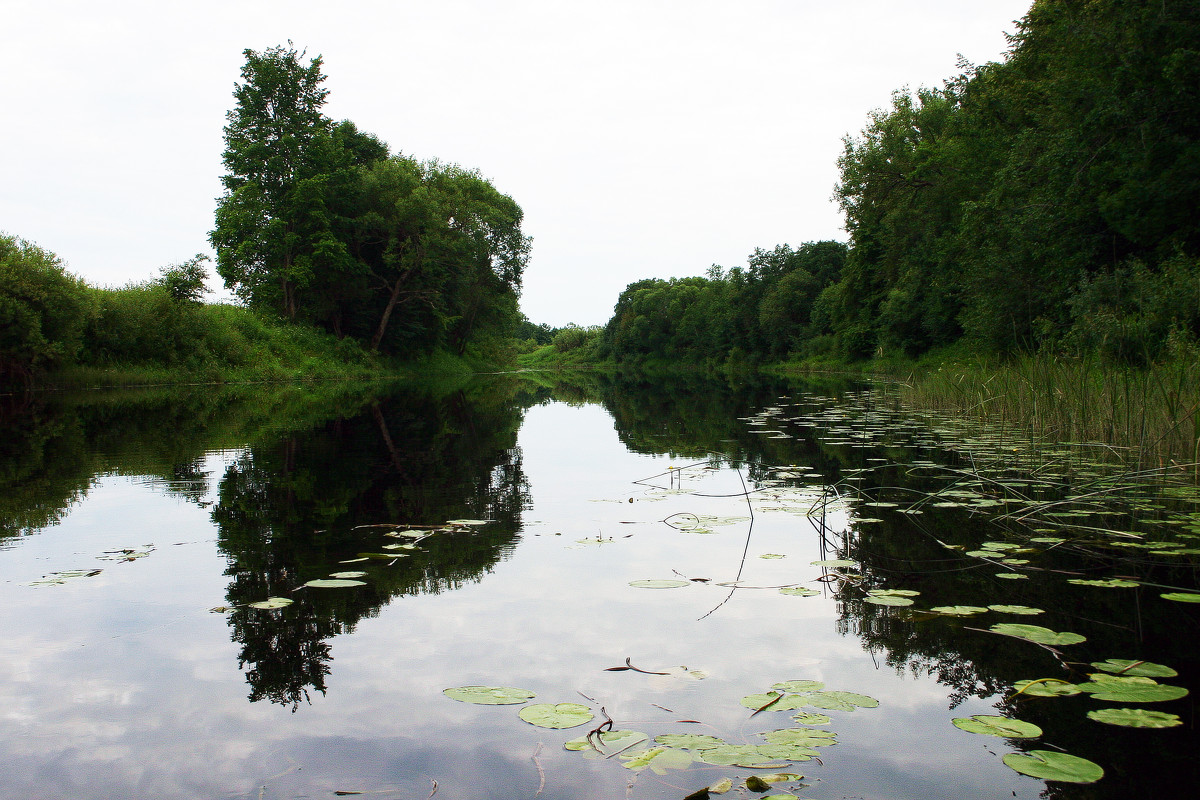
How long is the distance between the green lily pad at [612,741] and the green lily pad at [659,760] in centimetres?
7

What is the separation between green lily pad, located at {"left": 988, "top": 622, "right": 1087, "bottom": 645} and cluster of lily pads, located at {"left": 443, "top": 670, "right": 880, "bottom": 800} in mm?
840

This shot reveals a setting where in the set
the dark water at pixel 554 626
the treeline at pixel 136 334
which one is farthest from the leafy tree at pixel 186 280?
the dark water at pixel 554 626

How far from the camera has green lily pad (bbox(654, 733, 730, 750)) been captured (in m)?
2.29

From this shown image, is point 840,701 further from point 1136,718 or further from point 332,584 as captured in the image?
point 332,584

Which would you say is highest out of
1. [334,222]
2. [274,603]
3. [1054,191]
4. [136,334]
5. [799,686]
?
[334,222]

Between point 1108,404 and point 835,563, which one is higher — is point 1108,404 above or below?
above

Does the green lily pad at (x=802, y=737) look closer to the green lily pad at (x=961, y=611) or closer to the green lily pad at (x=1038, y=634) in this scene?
the green lily pad at (x=1038, y=634)

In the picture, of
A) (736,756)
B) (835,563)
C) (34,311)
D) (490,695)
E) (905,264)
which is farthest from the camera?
(905,264)

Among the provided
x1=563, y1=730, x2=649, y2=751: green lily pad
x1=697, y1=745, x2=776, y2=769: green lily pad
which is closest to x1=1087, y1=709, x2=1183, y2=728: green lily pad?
x1=697, y1=745, x2=776, y2=769: green lily pad

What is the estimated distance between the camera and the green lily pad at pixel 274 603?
12.1ft

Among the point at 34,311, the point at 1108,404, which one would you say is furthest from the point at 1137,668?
the point at 34,311

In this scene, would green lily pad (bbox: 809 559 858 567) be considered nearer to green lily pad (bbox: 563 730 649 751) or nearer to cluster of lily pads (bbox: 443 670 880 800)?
cluster of lily pads (bbox: 443 670 880 800)

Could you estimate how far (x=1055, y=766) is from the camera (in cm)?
210

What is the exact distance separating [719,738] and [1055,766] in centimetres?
96
